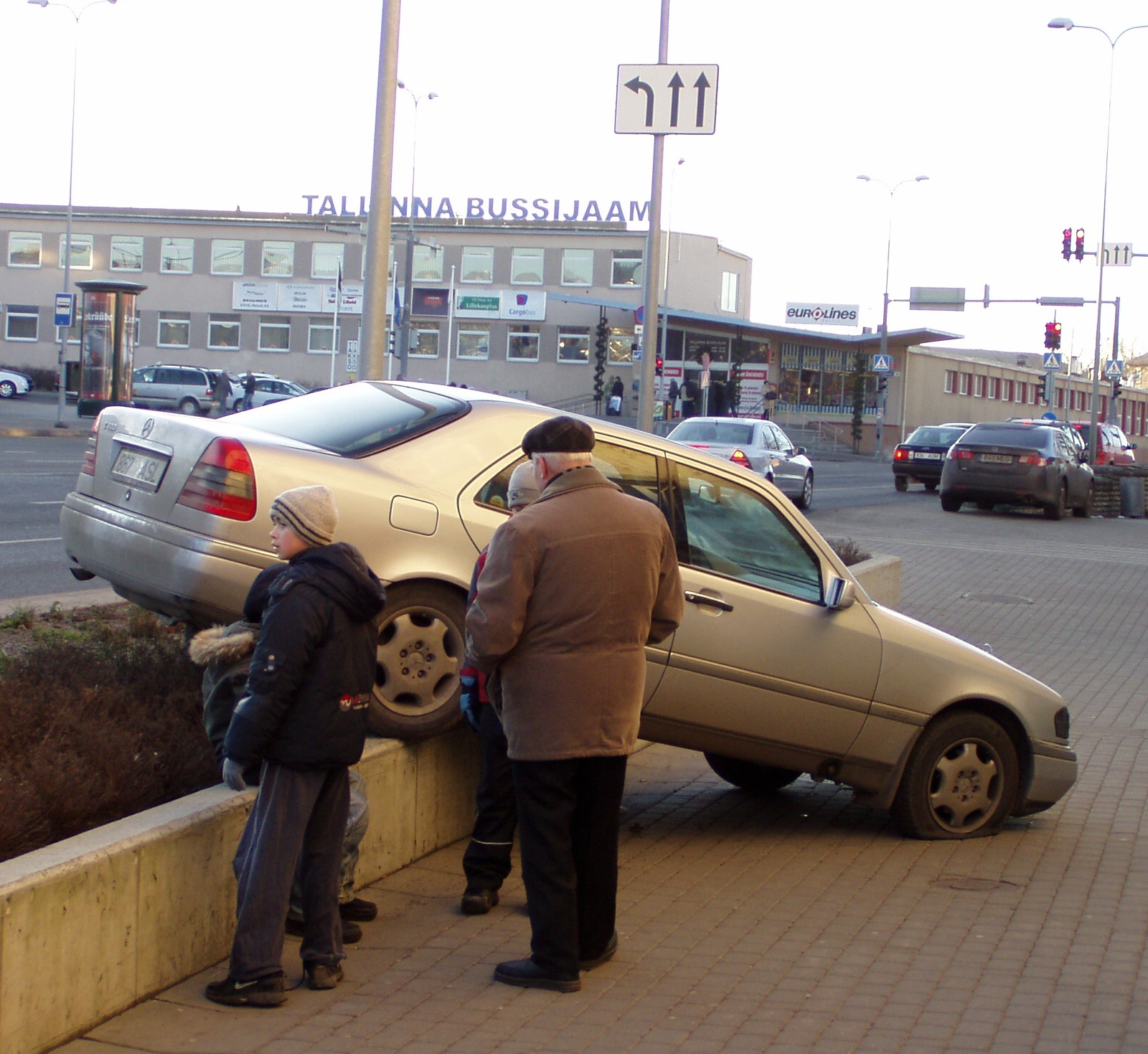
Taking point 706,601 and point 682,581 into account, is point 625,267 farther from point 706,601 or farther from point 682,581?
point 682,581

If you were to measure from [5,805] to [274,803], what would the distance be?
751 mm

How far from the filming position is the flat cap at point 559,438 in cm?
440

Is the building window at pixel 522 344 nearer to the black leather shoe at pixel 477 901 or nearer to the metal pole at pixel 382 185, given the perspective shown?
the metal pole at pixel 382 185

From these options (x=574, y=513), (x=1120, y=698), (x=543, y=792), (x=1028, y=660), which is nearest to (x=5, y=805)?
(x=543, y=792)

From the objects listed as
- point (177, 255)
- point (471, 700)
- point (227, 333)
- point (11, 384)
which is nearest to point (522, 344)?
point (227, 333)

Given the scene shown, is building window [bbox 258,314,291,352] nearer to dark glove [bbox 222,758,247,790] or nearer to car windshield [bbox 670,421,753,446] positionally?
car windshield [bbox 670,421,753,446]

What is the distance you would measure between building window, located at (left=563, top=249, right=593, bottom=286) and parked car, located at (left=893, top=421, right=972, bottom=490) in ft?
124

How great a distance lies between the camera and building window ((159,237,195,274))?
7431 cm

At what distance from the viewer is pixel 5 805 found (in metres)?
4.16

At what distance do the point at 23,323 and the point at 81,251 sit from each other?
4.72m

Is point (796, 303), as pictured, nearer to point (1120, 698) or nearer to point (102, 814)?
point (1120, 698)

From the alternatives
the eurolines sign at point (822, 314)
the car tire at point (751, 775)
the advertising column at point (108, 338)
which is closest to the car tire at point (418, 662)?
the car tire at point (751, 775)

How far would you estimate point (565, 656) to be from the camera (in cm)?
432

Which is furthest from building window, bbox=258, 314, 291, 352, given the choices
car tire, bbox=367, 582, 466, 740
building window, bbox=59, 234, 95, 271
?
car tire, bbox=367, 582, 466, 740
